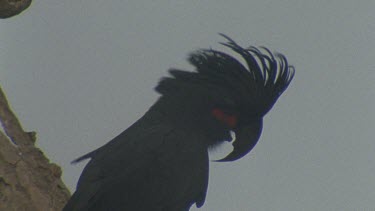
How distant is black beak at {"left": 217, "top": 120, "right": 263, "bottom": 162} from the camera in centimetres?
641

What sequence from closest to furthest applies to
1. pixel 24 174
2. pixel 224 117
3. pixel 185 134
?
Result: pixel 24 174, pixel 185 134, pixel 224 117

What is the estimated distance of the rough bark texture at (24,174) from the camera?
5.48 m

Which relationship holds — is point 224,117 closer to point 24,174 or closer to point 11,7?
point 24,174

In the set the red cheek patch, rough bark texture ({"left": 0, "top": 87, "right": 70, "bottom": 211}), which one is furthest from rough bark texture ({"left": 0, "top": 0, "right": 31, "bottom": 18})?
the red cheek patch

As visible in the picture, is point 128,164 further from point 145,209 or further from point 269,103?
point 269,103

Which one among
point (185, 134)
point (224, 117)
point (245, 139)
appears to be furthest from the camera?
point (245, 139)

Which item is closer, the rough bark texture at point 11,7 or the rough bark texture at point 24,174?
the rough bark texture at point 24,174

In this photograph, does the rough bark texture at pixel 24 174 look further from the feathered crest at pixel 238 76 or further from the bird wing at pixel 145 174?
the feathered crest at pixel 238 76

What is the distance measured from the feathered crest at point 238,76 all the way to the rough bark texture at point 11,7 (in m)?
1.42

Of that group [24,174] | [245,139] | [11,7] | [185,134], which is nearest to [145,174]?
[185,134]

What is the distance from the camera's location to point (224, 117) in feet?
20.6

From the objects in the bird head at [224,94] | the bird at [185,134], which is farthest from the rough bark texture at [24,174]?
the bird head at [224,94]

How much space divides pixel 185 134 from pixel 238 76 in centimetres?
73

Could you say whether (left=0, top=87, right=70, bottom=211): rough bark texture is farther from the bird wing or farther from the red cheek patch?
the red cheek patch
